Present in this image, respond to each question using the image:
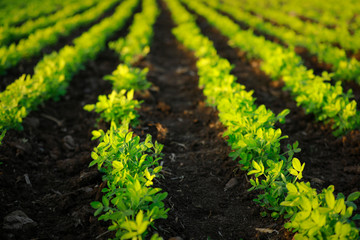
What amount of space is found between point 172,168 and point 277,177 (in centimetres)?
140

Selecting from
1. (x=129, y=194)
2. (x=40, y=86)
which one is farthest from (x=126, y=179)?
(x=40, y=86)

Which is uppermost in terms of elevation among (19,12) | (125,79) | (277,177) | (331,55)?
(19,12)

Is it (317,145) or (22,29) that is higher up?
(22,29)

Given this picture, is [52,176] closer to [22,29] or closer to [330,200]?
[330,200]

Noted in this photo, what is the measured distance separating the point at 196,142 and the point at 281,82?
125 inches

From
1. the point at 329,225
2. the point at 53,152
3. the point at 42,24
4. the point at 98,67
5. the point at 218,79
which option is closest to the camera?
the point at 329,225

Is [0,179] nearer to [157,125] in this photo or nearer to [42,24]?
[157,125]

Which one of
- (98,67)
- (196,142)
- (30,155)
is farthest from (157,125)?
(98,67)

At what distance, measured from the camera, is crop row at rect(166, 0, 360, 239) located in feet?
6.00

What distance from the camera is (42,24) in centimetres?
1172

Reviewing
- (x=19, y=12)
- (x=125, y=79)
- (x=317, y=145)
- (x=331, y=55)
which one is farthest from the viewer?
(x=19, y=12)

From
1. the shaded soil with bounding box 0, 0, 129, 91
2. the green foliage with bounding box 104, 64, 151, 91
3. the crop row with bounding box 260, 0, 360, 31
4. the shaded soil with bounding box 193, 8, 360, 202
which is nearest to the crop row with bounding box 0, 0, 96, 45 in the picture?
the shaded soil with bounding box 0, 0, 129, 91

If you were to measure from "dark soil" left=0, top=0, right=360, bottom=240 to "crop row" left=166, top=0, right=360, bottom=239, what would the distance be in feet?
1.02

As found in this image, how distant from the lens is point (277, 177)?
2.41 m
